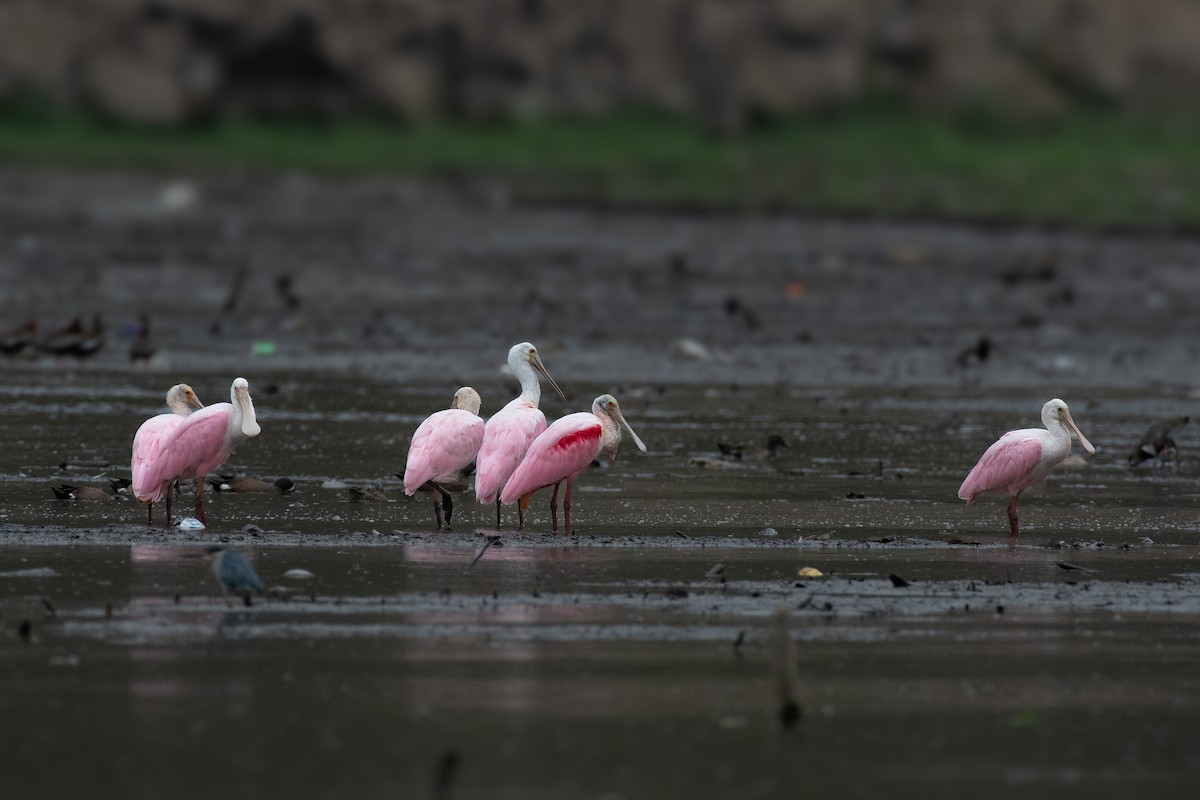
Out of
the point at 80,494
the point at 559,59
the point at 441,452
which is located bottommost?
the point at 80,494

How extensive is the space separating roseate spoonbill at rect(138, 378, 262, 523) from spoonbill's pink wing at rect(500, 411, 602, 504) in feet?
4.55

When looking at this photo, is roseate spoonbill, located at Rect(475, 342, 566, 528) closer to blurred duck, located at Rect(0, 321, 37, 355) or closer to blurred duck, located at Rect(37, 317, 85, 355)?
blurred duck, located at Rect(37, 317, 85, 355)

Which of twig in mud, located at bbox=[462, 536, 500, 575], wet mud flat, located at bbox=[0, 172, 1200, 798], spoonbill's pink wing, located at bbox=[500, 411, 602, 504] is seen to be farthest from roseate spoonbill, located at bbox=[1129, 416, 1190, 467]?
twig in mud, located at bbox=[462, 536, 500, 575]

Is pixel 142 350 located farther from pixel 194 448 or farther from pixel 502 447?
pixel 502 447

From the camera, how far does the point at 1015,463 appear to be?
38.6ft

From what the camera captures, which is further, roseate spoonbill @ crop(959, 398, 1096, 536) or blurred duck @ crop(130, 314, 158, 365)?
blurred duck @ crop(130, 314, 158, 365)

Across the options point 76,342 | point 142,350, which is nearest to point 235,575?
point 142,350

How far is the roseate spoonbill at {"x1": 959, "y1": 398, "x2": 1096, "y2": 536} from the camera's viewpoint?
11.8m

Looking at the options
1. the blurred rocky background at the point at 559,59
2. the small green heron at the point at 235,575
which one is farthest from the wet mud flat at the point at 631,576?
the blurred rocky background at the point at 559,59

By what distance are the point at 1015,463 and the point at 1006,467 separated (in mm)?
54

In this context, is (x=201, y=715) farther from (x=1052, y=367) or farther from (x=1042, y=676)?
(x=1052, y=367)

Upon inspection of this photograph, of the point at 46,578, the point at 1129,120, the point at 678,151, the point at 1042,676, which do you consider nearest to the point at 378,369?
the point at 46,578

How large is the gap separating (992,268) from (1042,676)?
19.0 meters

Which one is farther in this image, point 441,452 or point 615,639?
point 441,452
